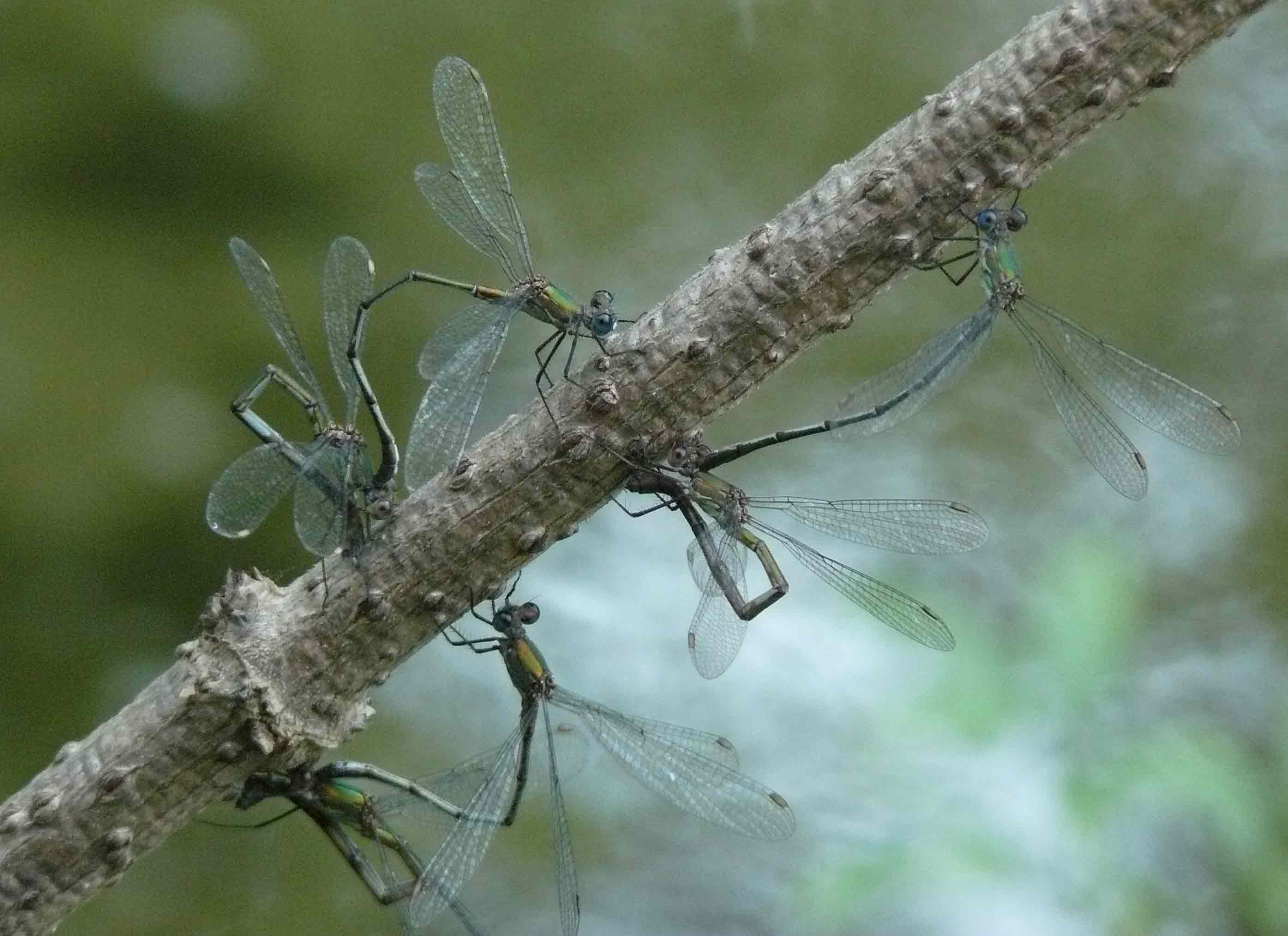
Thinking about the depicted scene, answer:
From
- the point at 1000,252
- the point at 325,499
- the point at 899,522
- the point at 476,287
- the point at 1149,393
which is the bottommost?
the point at 1149,393

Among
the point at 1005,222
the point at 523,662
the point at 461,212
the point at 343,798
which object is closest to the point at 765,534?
the point at 523,662

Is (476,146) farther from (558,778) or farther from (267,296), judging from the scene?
(558,778)

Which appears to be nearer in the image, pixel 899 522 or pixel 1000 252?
pixel 1000 252

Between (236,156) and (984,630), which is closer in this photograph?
(984,630)

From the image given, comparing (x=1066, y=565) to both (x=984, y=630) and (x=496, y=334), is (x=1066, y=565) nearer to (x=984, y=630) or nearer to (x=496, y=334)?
(x=984, y=630)

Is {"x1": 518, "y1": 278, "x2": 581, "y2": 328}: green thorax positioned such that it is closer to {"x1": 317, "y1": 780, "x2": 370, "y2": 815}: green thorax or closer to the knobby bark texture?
the knobby bark texture

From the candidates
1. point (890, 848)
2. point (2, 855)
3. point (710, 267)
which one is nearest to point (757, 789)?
point (890, 848)

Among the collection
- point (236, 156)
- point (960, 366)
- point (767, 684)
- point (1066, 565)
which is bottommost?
point (1066, 565)
